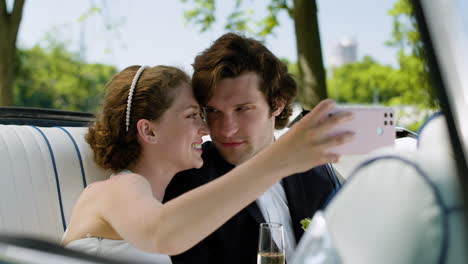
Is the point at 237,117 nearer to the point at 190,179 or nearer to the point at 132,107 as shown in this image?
the point at 190,179

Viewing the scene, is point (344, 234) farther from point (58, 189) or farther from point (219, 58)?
point (58, 189)

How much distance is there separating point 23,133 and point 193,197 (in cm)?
140

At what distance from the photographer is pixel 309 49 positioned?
20.9ft

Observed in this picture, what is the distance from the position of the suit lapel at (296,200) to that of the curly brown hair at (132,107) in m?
0.67

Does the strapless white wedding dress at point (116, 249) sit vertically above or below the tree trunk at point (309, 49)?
below

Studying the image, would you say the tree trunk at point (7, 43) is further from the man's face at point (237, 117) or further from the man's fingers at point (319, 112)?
the man's fingers at point (319, 112)

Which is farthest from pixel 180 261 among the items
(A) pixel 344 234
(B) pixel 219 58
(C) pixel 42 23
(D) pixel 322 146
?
(C) pixel 42 23

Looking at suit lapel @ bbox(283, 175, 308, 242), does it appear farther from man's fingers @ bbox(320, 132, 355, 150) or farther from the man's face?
man's fingers @ bbox(320, 132, 355, 150)

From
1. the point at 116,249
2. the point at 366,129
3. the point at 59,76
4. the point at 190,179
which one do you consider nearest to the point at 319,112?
the point at 366,129

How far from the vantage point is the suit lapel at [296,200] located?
2419 millimetres

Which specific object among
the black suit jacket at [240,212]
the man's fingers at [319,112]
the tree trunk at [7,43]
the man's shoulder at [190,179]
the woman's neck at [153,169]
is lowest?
the black suit jacket at [240,212]

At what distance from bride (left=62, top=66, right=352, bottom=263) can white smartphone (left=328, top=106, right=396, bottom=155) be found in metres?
0.06

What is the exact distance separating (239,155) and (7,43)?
5.78 meters

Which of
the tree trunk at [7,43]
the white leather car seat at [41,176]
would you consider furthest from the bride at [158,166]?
the tree trunk at [7,43]
